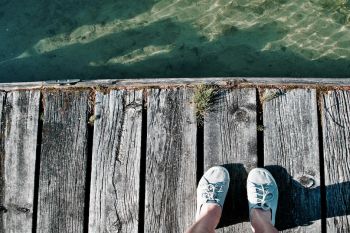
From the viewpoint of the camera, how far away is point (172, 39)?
505 cm

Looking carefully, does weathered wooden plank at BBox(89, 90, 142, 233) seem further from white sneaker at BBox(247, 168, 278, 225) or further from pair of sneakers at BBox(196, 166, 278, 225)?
white sneaker at BBox(247, 168, 278, 225)

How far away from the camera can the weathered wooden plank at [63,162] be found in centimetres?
444

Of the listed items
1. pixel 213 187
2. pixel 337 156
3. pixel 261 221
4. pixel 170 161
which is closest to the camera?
pixel 261 221

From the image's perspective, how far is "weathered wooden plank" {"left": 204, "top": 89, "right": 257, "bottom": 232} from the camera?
439 cm

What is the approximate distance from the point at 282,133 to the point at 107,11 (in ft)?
7.28

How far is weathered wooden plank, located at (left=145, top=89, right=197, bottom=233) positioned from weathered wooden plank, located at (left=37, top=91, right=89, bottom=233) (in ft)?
2.01

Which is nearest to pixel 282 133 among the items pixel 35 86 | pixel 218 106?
pixel 218 106

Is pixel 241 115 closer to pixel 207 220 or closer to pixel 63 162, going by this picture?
pixel 207 220

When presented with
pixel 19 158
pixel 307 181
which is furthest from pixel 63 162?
pixel 307 181

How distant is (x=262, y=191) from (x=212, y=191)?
0.43 m

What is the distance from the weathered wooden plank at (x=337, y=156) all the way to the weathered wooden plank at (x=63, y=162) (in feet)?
7.12

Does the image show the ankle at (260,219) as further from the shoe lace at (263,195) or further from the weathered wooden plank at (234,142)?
the weathered wooden plank at (234,142)

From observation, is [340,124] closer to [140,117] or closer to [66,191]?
[140,117]

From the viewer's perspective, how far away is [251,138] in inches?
173
